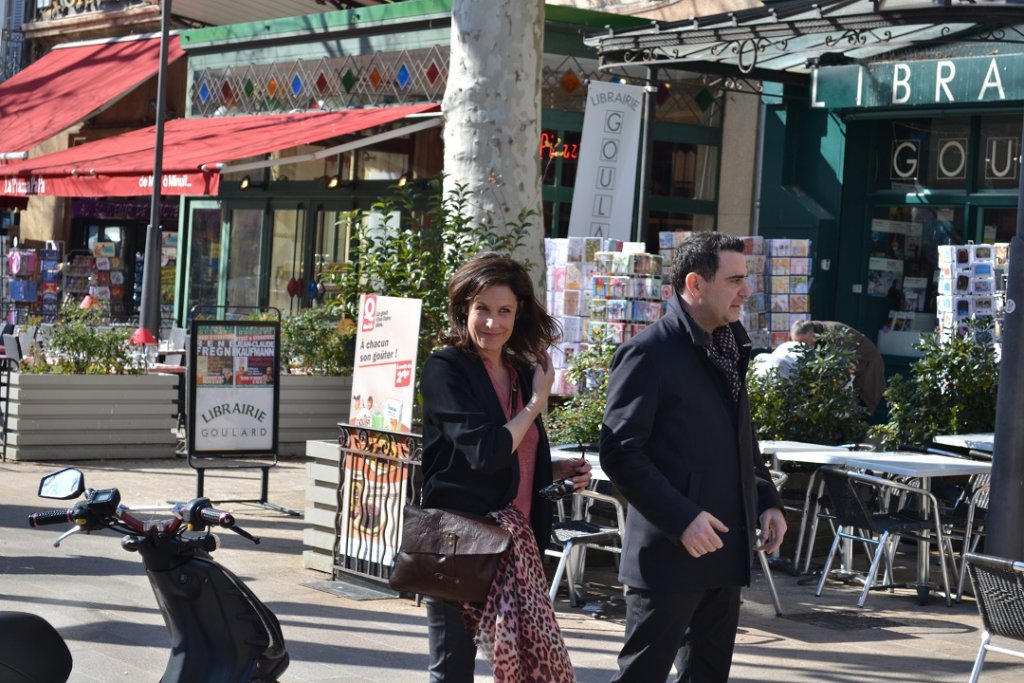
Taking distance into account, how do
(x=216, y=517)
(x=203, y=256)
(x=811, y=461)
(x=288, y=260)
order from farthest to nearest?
(x=203, y=256), (x=288, y=260), (x=811, y=461), (x=216, y=517)

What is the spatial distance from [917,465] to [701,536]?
5115 mm

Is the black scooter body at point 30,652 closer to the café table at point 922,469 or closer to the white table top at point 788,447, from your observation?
the café table at point 922,469

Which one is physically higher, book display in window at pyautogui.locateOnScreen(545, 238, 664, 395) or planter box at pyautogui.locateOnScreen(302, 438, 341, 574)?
book display in window at pyautogui.locateOnScreen(545, 238, 664, 395)

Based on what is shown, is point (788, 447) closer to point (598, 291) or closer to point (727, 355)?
point (598, 291)

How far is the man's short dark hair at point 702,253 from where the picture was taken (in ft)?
15.1

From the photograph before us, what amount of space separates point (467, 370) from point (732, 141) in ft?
47.0

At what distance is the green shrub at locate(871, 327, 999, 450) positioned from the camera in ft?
34.6

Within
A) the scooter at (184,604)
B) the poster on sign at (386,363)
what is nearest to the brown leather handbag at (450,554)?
the scooter at (184,604)

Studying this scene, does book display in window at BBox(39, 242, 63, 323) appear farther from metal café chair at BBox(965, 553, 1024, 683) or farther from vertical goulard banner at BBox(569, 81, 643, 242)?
metal café chair at BBox(965, 553, 1024, 683)

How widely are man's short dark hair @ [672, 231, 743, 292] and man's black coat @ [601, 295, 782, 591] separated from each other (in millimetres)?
120

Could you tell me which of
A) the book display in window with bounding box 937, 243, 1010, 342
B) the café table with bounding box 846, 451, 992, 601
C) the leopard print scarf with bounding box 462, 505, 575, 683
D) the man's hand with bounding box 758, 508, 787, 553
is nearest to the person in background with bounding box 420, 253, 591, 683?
the leopard print scarf with bounding box 462, 505, 575, 683

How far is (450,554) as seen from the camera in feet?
14.5

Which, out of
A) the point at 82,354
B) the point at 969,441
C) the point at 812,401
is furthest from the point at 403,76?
the point at 969,441

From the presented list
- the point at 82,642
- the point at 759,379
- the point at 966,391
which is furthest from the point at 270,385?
the point at 966,391
